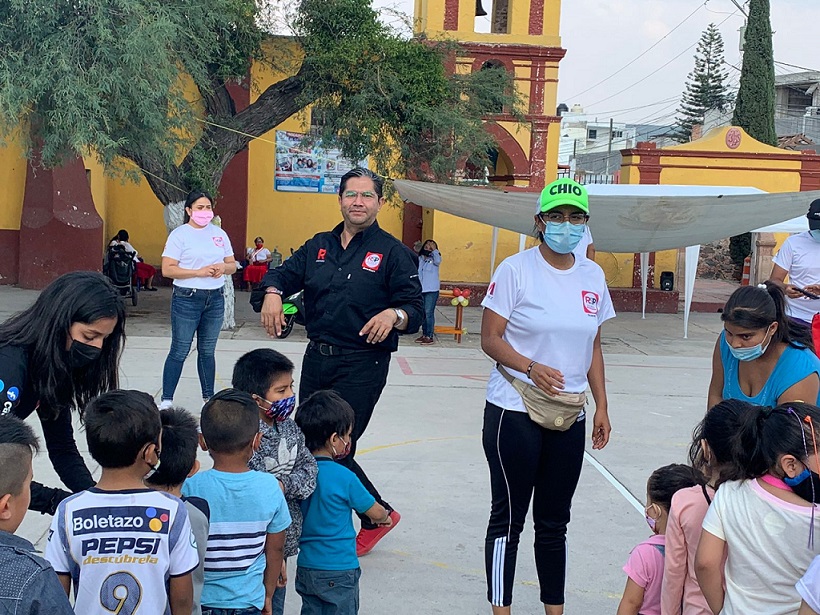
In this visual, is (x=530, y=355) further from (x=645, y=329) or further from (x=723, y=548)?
(x=645, y=329)

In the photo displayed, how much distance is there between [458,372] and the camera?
33.7 ft

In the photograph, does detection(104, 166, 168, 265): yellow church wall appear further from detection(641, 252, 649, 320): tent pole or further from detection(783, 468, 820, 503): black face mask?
detection(783, 468, 820, 503): black face mask

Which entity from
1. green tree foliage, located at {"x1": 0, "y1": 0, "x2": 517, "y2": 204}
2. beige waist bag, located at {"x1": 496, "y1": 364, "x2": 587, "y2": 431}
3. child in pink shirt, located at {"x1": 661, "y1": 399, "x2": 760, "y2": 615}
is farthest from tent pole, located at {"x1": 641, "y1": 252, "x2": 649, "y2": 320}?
child in pink shirt, located at {"x1": 661, "y1": 399, "x2": 760, "y2": 615}

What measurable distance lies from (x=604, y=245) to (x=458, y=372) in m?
4.14

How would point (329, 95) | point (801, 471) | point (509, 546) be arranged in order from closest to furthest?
1. point (801, 471)
2. point (509, 546)
3. point (329, 95)

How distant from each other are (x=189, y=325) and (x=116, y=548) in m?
4.82

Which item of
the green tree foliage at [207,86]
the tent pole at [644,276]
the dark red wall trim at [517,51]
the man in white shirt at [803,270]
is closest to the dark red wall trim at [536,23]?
the dark red wall trim at [517,51]

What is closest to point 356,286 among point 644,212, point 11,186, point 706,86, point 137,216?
point 644,212

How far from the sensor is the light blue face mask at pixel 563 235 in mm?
3533

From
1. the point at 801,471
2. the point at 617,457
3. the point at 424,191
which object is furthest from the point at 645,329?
the point at 801,471

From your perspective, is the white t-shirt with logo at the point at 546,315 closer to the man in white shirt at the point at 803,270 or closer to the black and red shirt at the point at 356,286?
the black and red shirt at the point at 356,286

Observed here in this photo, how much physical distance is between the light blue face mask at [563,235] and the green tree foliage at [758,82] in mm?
26608

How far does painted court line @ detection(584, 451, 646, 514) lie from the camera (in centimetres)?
554

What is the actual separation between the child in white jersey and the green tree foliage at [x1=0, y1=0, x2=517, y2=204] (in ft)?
28.7
